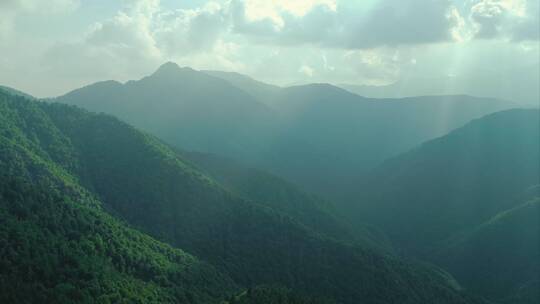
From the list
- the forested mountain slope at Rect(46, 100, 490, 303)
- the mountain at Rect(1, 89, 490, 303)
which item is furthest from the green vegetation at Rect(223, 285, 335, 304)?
the forested mountain slope at Rect(46, 100, 490, 303)

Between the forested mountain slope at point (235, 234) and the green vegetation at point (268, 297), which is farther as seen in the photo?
the forested mountain slope at point (235, 234)

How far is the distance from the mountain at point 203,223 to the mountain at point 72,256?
1.56 meters

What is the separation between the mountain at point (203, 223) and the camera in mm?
143750

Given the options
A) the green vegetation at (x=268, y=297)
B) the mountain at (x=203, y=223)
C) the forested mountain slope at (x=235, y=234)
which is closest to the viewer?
the green vegetation at (x=268, y=297)

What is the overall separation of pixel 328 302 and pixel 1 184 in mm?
69076

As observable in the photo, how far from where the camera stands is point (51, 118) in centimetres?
19475

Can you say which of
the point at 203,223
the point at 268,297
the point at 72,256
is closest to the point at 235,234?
the point at 203,223

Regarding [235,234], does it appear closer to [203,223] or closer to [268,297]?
[203,223]

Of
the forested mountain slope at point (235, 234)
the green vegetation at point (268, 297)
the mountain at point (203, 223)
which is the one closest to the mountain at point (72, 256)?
the mountain at point (203, 223)

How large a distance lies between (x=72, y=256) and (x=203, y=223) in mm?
68924

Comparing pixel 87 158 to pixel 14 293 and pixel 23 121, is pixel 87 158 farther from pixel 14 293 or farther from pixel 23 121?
pixel 14 293

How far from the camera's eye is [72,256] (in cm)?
9175

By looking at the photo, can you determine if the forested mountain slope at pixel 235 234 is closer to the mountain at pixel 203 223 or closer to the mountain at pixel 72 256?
the mountain at pixel 203 223

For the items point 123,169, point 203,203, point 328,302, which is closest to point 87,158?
point 123,169
